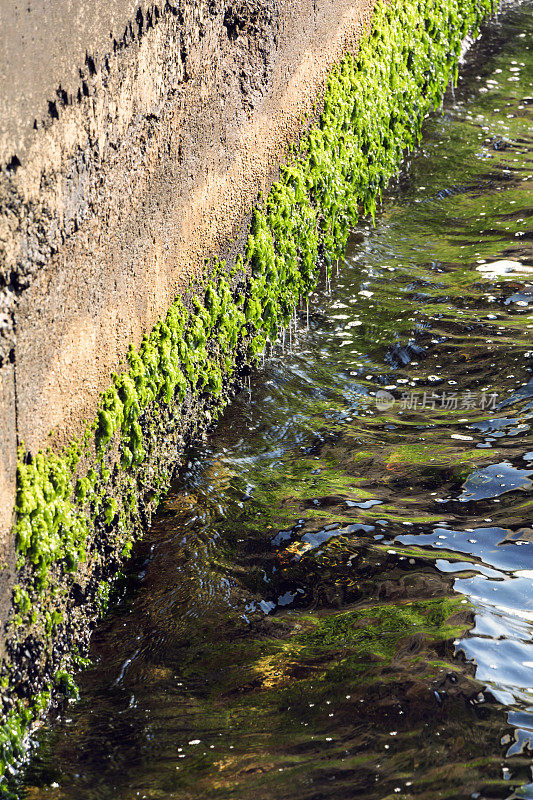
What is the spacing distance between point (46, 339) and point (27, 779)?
1649 mm

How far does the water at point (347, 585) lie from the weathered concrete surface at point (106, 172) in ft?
3.09

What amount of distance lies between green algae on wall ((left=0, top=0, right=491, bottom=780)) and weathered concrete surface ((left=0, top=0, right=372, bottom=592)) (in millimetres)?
151

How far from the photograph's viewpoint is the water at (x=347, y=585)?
2.99 m

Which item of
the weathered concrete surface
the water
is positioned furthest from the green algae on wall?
the water

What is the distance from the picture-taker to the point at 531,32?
11852 mm

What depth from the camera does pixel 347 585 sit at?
3.95m

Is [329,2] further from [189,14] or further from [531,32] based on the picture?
[531,32]

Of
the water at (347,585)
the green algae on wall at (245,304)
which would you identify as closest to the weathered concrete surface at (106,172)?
the green algae on wall at (245,304)

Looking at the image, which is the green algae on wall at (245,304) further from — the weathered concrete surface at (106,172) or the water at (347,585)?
the water at (347,585)

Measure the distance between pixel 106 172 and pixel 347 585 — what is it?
2.18 metres

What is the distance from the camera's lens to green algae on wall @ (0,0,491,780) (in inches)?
133

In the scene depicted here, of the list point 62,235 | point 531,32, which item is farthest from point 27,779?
point 531,32

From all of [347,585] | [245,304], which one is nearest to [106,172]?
[245,304]

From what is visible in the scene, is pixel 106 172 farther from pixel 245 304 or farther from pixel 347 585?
pixel 347 585
